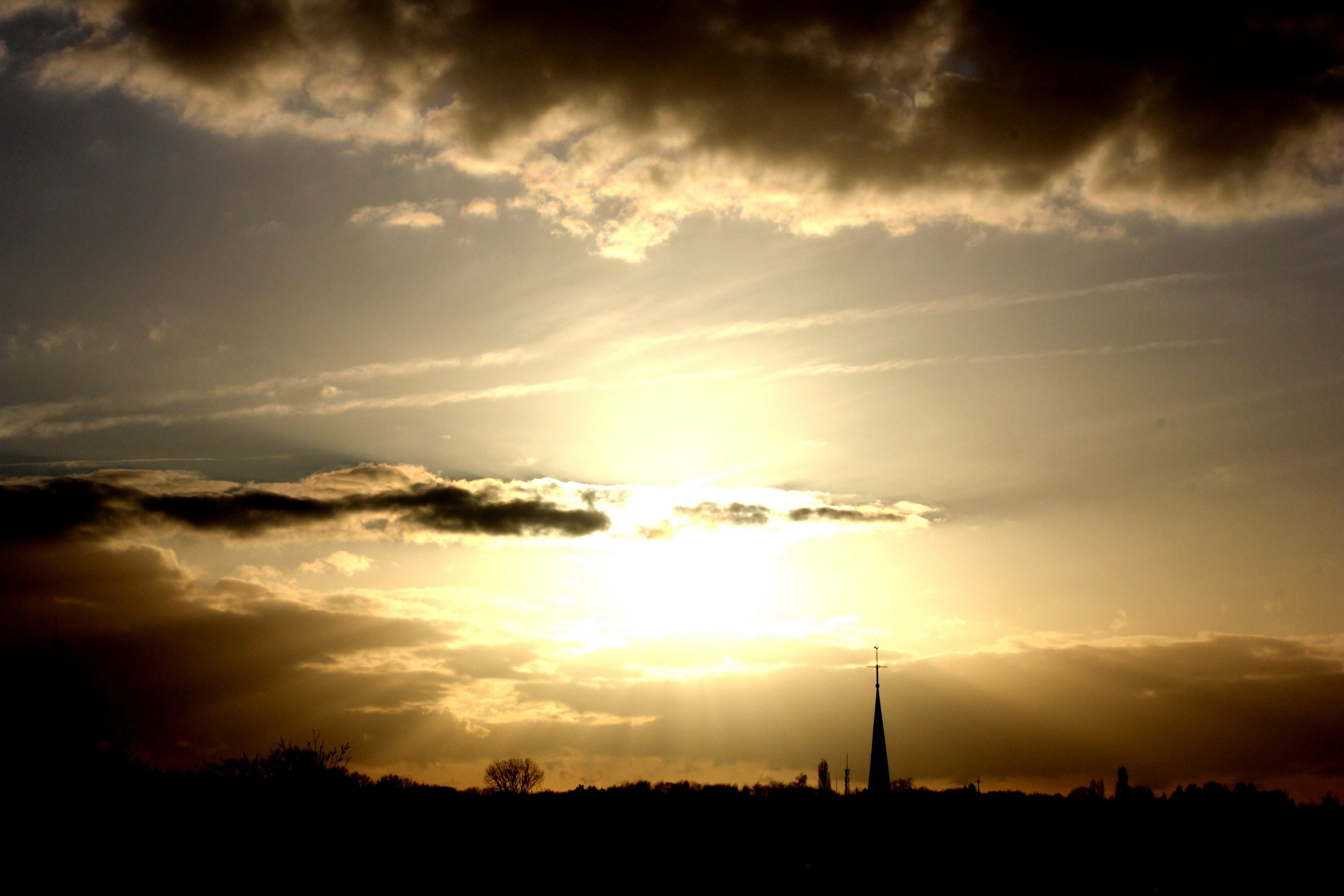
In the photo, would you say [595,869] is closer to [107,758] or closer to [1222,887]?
[107,758]

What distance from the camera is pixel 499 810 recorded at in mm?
70938

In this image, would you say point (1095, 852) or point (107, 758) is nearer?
point (107, 758)

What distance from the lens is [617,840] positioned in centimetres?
6756

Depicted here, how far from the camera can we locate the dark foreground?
52062 mm

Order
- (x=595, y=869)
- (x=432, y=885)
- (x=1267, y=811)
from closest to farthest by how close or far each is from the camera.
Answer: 1. (x=432, y=885)
2. (x=595, y=869)
3. (x=1267, y=811)

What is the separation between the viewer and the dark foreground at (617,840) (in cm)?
5206

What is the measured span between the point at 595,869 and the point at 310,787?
18.6m

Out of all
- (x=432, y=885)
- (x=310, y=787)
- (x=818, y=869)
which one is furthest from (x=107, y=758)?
(x=818, y=869)

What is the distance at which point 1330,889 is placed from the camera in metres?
70.9

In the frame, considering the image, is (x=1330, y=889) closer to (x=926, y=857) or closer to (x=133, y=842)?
(x=926, y=857)

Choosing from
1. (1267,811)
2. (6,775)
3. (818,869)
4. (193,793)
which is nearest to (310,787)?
(193,793)

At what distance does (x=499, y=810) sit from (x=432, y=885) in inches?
595

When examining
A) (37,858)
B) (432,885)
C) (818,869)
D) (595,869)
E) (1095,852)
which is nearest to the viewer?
(37,858)

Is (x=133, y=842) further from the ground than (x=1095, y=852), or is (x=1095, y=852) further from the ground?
(x=133, y=842)
